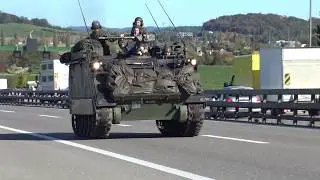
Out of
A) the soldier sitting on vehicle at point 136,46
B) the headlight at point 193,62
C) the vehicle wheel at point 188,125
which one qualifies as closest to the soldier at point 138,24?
the soldier sitting on vehicle at point 136,46

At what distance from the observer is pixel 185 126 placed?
16.8m

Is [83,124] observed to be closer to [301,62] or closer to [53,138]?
[53,138]

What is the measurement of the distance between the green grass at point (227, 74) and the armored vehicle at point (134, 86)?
19507mm

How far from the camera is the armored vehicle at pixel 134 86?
15719 mm

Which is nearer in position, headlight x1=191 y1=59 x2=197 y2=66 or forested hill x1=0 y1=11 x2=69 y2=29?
headlight x1=191 y1=59 x2=197 y2=66

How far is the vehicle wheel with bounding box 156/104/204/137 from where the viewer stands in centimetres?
1638

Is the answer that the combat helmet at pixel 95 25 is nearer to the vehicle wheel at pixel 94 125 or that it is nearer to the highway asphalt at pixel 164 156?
the vehicle wheel at pixel 94 125

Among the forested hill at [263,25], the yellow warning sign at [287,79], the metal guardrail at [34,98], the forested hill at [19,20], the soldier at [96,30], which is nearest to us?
the soldier at [96,30]

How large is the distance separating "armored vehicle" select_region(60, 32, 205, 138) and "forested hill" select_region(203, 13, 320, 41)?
11071 cm

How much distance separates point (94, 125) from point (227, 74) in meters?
72.6

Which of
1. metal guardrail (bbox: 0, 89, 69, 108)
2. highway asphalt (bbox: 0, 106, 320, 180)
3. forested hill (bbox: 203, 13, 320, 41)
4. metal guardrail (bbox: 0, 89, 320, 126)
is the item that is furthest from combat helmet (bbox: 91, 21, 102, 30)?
forested hill (bbox: 203, 13, 320, 41)

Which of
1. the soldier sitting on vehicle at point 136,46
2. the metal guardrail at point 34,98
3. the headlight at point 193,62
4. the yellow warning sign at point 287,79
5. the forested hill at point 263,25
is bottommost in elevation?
the metal guardrail at point 34,98

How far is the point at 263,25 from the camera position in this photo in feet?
469

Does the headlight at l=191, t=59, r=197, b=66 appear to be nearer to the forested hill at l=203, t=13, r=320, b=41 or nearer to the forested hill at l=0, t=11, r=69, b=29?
the forested hill at l=203, t=13, r=320, b=41
